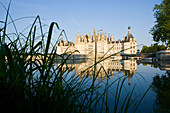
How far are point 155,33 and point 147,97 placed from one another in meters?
10.8

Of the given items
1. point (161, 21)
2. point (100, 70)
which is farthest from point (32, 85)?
point (161, 21)

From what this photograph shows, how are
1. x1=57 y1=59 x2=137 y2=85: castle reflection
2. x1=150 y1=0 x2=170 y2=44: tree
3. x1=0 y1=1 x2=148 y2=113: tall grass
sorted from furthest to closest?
x1=150 y1=0 x2=170 y2=44: tree → x1=57 y1=59 x2=137 y2=85: castle reflection → x1=0 y1=1 x2=148 y2=113: tall grass

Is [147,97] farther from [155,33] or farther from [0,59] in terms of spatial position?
[155,33]

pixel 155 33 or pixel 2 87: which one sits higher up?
pixel 155 33

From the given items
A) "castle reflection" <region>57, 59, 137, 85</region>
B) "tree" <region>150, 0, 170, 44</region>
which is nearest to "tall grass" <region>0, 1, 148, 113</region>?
"castle reflection" <region>57, 59, 137, 85</region>

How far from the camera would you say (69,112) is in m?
0.67

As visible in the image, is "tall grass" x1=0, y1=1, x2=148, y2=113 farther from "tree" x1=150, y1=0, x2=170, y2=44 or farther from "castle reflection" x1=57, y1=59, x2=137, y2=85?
"tree" x1=150, y1=0, x2=170, y2=44

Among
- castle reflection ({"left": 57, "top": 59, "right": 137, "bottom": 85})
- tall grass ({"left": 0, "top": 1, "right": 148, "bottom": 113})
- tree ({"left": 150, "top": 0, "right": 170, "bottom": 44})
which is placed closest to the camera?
tall grass ({"left": 0, "top": 1, "right": 148, "bottom": 113})

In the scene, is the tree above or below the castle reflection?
above

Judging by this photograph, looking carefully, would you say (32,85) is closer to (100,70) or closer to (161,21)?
(100,70)

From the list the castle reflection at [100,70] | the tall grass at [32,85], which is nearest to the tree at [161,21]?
the castle reflection at [100,70]

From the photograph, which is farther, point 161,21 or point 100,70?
point 161,21

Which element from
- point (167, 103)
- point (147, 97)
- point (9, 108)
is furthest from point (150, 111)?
point (9, 108)

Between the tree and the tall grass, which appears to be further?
the tree
